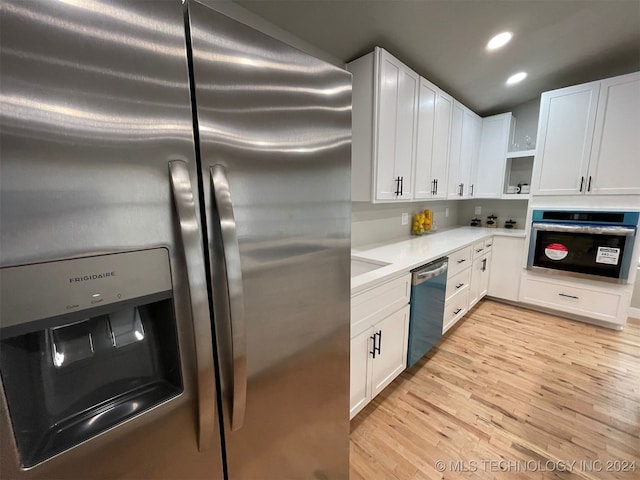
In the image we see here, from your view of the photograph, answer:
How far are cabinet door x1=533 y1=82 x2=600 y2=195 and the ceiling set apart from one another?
0.25m

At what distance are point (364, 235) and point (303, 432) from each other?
166cm

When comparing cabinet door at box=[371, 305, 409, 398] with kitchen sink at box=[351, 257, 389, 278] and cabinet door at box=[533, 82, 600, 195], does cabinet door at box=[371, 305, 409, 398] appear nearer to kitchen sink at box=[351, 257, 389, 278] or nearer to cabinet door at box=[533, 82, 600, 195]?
kitchen sink at box=[351, 257, 389, 278]

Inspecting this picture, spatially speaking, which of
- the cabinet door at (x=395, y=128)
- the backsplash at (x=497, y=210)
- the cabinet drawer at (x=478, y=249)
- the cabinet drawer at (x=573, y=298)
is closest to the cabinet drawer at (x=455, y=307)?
the cabinet drawer at (x=478, y=249)

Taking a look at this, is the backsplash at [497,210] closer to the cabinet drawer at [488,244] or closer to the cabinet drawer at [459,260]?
the cabinet drawer at [488,244]

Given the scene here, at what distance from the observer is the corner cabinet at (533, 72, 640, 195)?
229 cm

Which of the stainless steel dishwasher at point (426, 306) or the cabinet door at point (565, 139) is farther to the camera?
the cabinet door at point (565, 139)

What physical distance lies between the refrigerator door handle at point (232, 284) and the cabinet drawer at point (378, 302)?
0.73m

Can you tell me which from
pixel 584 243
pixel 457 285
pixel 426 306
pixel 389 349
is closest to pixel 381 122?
pixel 426 306

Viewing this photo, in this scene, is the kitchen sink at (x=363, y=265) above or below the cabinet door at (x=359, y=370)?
above

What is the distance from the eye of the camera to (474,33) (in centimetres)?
180

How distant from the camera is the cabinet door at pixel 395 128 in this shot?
1.80 meters

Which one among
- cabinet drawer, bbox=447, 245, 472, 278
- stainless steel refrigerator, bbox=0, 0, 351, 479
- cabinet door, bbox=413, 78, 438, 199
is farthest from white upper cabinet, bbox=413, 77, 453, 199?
stainless steel refrigerator, bbox=0, 0, 351, 479

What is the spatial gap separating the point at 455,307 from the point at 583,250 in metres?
1.48

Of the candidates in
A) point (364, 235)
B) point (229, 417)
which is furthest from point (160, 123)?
point (364, 235)
